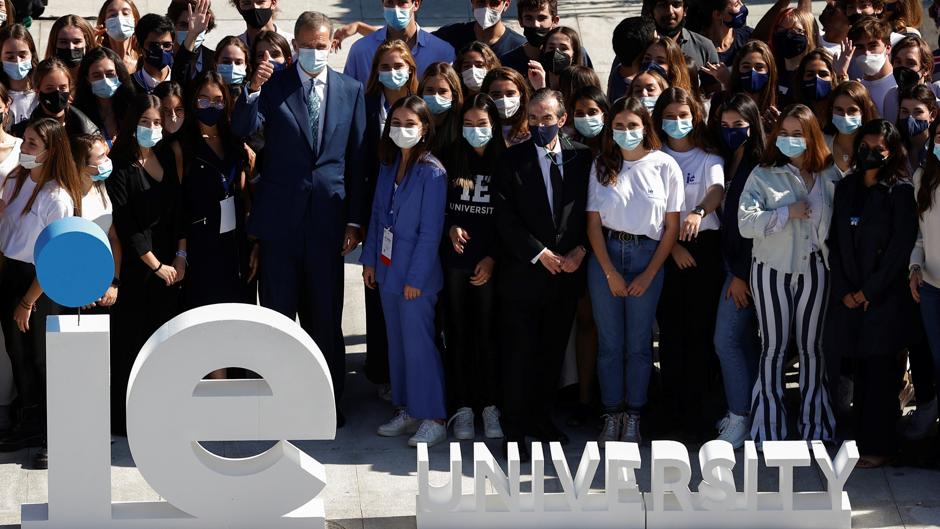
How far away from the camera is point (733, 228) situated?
8820 millimetres

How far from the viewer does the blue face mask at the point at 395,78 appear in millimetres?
9297

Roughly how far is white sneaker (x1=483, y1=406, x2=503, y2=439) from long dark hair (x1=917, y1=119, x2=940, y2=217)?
8.04 ft

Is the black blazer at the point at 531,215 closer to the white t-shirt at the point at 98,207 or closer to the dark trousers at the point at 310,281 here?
the dark trousers at the point at 310,281

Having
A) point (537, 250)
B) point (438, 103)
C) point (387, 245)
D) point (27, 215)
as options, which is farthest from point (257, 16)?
point (537, 250)

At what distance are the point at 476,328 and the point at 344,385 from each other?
3.45 feet

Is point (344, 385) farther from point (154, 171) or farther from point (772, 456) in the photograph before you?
point (772, 456)

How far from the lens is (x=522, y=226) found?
8.77 metres

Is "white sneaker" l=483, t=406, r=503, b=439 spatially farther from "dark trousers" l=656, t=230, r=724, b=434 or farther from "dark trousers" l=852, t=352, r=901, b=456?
"dark trousers" l=852, t=352, r=901, b=456

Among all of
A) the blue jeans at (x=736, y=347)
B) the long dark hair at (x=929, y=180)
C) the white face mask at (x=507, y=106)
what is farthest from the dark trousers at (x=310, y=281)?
the long dark hair at (x=929, y=180)

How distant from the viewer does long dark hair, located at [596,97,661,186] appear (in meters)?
8.73

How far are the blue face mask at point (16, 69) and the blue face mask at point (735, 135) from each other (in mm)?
3967

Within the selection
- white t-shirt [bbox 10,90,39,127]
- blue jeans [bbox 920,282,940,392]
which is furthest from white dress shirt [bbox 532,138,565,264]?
white t-shirt [bbox 10,90,39,127]

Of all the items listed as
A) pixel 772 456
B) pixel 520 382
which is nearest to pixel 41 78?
pixel 520 382

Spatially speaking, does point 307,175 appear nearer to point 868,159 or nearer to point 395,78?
point 395,78
